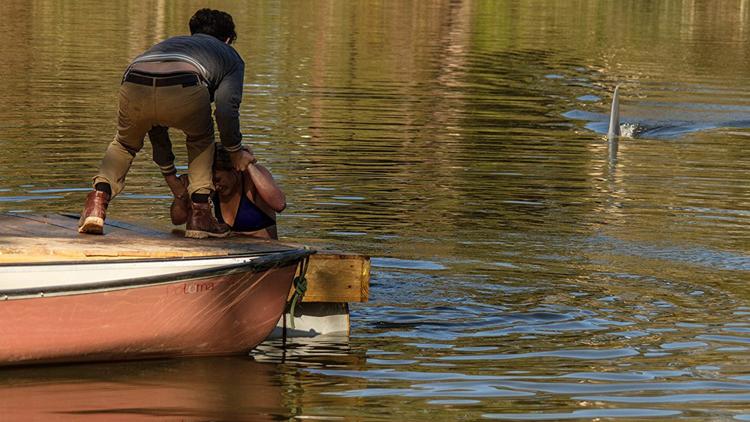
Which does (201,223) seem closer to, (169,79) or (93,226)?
(93,226)

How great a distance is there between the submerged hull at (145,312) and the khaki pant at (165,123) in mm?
985

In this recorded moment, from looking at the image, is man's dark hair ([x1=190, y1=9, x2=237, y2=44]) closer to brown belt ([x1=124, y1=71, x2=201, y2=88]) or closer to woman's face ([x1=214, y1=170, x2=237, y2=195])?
brown belt ([x1=124, y1=71, x2=201, y2=88])

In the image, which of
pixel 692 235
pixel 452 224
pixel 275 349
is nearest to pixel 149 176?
pixel 452 224

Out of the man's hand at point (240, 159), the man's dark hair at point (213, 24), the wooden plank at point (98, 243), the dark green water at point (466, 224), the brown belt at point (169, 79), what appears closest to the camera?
the dark green water at point (466, 224)

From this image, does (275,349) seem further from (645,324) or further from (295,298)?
(645,324)

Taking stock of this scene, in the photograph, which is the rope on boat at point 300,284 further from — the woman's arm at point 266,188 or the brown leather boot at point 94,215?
the brown leather boot at point 94,215

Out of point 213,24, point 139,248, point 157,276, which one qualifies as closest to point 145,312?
point 157,276

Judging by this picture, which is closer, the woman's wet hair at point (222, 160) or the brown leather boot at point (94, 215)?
the brown leather boot at point (94, 215)

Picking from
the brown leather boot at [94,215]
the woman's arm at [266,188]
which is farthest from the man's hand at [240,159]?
the brown leather boot at [94,215]

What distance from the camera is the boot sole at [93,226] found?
1010cm

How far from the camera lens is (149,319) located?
9398 mm

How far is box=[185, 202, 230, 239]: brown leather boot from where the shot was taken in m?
10.2

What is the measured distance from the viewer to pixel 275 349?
10312 mm

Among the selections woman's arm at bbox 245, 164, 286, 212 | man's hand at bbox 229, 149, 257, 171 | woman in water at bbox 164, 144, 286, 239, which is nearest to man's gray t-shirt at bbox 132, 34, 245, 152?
man's hand at bbox 229, 149, 257, 171
